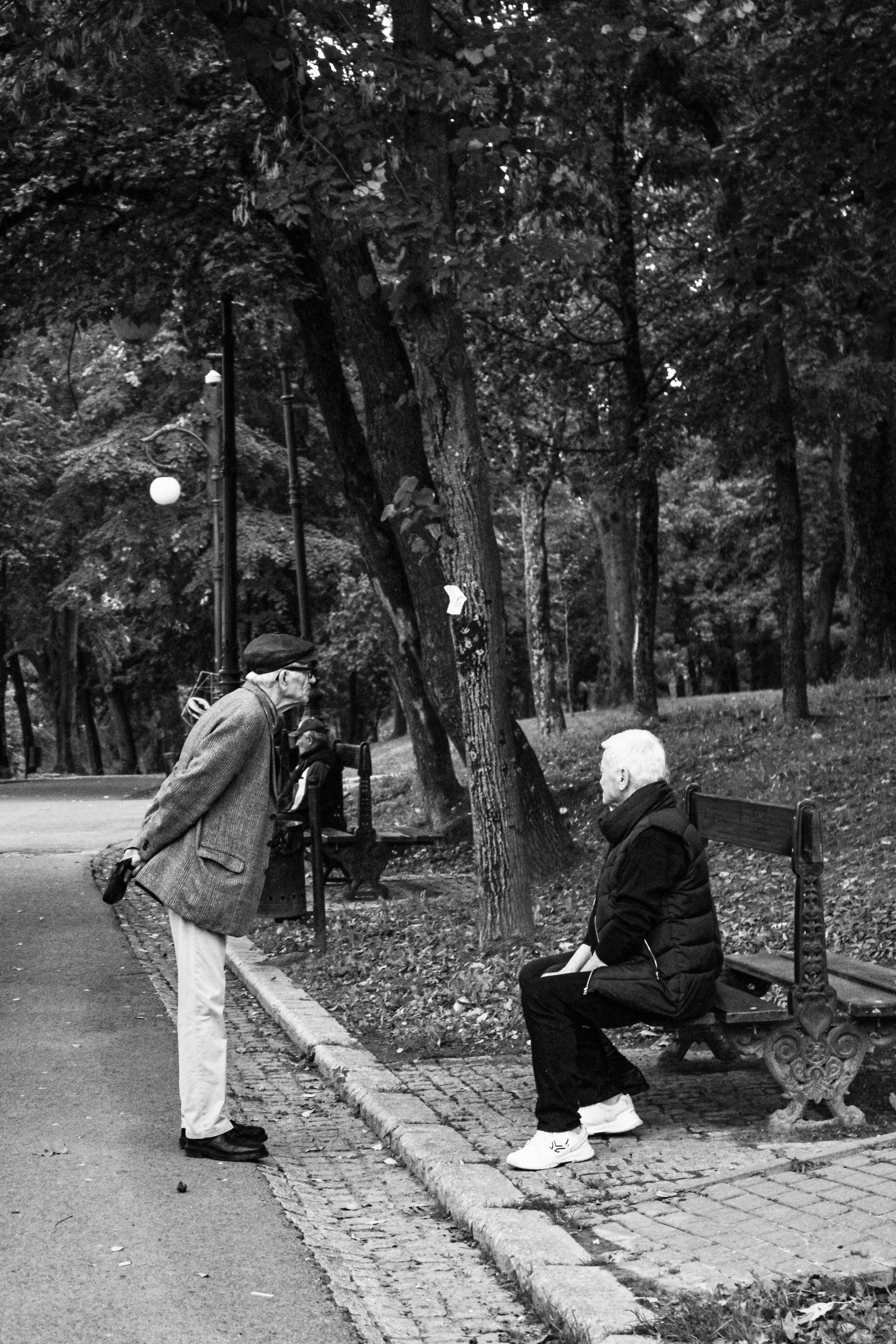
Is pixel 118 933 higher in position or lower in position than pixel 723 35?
lower

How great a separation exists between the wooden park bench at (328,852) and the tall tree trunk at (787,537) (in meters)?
4.64

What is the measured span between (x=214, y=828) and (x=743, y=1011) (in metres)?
2.04

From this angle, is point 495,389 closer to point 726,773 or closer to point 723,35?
point 723,35

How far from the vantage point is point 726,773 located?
582 inches

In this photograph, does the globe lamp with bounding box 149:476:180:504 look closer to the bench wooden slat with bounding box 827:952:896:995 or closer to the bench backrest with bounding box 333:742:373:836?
the bench backrest with bounding box 333:742:373:836

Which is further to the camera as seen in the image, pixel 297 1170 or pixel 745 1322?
pixel 297 1170

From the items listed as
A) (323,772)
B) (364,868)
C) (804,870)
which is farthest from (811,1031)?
(364,868)

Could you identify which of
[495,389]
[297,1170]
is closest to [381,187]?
[297,1170]

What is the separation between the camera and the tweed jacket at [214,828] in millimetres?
5754

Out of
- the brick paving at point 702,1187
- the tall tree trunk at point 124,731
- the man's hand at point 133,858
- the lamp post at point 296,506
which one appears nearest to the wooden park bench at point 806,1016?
the brick paving at point 702,1187

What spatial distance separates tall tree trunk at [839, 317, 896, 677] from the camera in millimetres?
20438

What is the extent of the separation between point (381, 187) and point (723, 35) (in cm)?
782

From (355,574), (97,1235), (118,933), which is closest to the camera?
(97,1235)

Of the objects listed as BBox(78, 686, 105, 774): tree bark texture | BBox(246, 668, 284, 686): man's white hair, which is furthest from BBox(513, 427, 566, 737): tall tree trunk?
BBox(78, 686, 105, 774): tree bark texture
